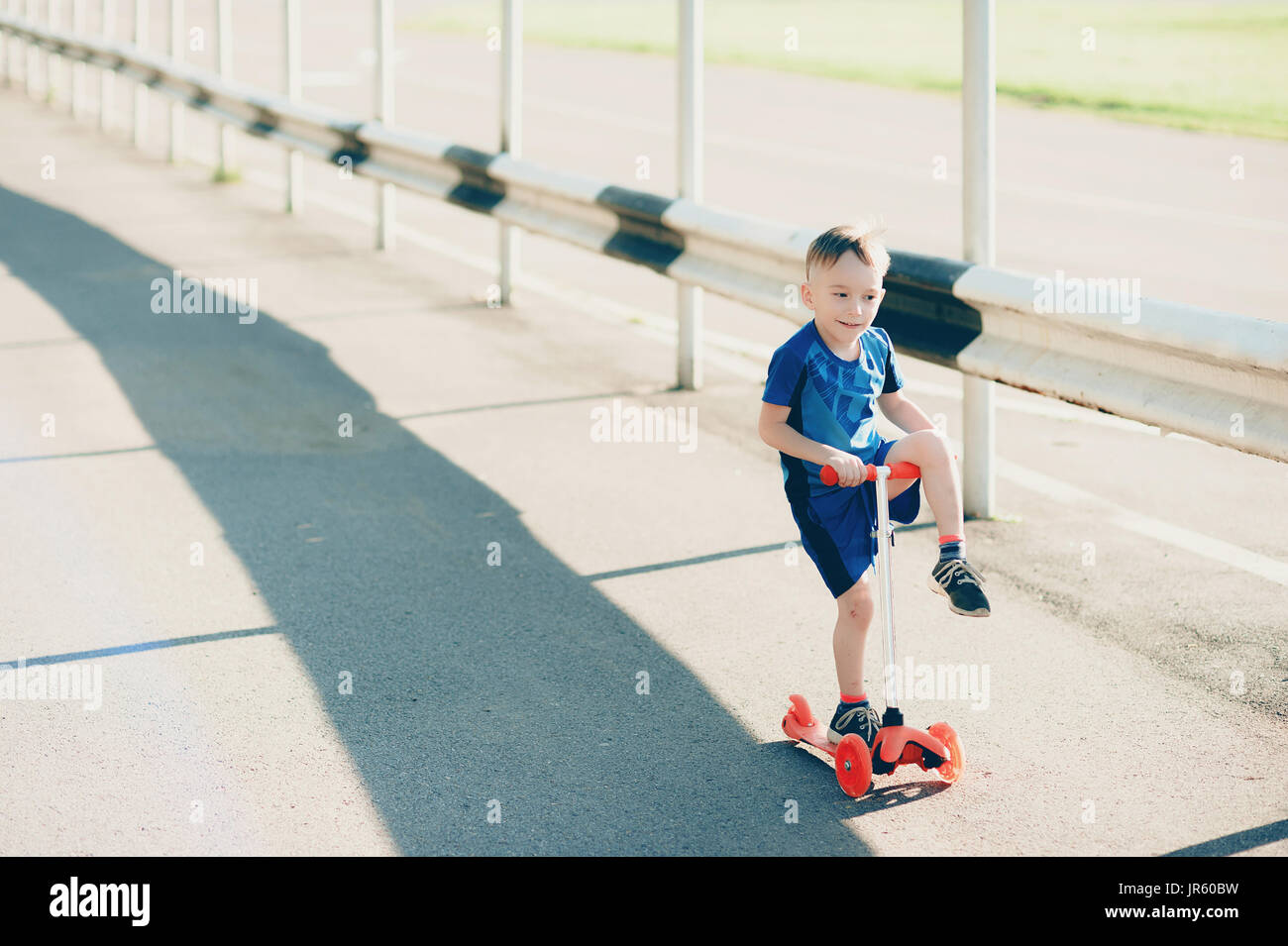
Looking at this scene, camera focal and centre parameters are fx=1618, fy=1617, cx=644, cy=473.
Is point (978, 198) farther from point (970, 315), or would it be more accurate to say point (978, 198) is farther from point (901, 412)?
point (901, 412)

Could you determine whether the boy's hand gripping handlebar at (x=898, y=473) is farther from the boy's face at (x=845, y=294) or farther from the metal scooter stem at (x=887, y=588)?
the boy's face at (x=845, y=294)

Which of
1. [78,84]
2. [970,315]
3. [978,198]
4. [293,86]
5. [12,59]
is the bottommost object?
[970,315]

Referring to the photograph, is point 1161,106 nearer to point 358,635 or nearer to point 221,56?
point 221,56

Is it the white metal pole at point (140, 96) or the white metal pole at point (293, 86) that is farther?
the white metal pole at point (140, 96)

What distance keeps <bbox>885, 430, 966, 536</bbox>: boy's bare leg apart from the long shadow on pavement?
32.0 inches

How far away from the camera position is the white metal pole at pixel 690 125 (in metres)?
8.77

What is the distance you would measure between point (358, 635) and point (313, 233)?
30.8 ft

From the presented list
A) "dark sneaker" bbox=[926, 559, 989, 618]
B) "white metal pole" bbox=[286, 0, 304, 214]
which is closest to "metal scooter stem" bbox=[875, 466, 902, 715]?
"dark sneaker" bbox=[926, 559, 989, 618]

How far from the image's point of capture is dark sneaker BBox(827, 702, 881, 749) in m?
4.47

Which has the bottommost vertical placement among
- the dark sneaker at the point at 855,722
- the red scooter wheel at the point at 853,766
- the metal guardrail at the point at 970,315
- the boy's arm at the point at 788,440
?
the red scooter wheel at the point at 853,766

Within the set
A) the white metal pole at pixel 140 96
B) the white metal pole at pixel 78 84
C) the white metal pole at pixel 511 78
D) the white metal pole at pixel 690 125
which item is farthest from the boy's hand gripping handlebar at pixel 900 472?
the white metal pole at pixel 78 84

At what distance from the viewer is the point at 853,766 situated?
4.33m

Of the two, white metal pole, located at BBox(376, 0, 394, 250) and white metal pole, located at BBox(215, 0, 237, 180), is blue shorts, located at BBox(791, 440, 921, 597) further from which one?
white metal pole, located at BBox(215, 0, 237, 180)

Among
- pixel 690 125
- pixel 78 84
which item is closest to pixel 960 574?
pixel 690 125
